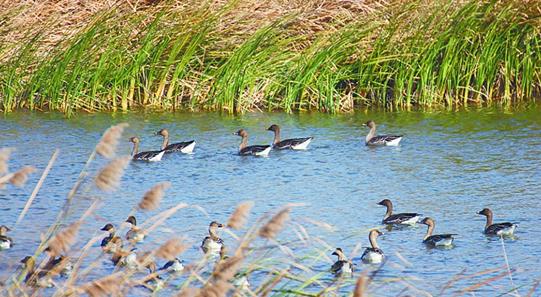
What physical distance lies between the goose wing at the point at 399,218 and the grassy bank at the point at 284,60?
6057 millimetres

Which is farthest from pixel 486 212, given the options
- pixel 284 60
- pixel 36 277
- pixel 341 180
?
pixel 284 60

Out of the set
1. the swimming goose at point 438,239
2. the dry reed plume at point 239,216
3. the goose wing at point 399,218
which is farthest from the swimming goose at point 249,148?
the dry reed plume at point 239,216

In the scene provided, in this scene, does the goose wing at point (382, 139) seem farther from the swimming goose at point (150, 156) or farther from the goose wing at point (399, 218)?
the goose wing at point (399, 218)

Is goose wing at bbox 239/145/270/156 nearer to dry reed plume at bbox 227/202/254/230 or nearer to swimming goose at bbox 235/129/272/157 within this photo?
swimming goose at bbox 235/129/272/157

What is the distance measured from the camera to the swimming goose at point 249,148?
50.8 feet

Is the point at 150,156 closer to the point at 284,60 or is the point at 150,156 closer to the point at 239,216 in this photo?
→ the point at 284,60

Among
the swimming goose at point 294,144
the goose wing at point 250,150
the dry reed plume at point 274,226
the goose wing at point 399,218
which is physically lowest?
the goose wing at point 399,218

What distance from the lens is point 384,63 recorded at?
1778 cm

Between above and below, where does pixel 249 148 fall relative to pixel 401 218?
above

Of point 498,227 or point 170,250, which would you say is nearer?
point 170,250

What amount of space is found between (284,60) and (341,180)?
15.4ft

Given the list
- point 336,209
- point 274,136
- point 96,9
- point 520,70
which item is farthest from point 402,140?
point 96,9

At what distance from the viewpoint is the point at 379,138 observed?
15.7 m

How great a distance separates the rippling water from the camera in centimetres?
1038
